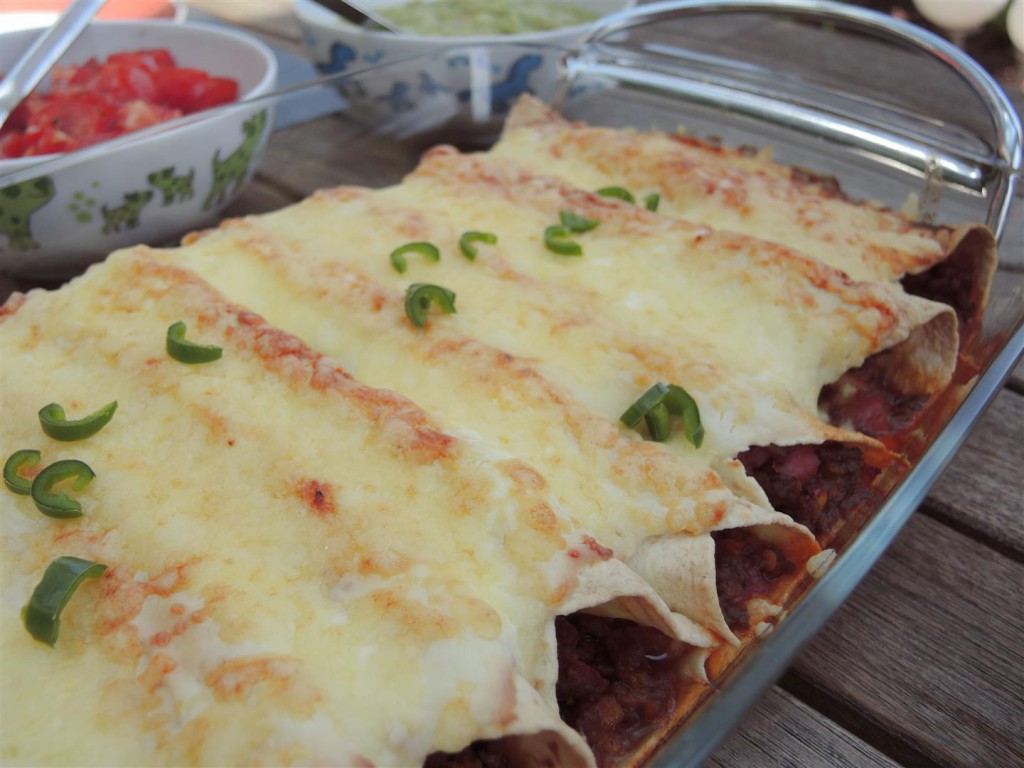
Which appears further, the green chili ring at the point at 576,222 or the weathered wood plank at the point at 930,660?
the green chili ring at the point at 576,222

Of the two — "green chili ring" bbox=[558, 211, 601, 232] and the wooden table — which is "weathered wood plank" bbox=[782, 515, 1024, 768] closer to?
the wooden table

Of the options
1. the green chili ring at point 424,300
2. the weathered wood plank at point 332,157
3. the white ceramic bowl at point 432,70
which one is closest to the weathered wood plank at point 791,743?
the green chili ring at point 424,300

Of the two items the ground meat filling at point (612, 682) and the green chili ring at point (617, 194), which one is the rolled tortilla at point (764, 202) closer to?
the green chili ring at point (617, 194)

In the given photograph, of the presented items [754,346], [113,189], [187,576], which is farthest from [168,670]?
[113,189]

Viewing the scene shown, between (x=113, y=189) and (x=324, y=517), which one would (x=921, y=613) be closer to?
(x=324, y=517)

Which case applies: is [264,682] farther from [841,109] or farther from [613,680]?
[841,109]

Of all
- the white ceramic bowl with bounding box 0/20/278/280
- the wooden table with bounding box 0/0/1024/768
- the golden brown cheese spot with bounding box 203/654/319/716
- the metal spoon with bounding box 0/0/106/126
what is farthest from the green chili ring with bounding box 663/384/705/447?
the metal spoon with bounding box 0/0/106/126

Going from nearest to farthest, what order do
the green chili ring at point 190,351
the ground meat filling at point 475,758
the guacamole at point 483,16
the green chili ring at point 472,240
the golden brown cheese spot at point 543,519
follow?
1. the ground meat filling at point 475,758
2. the golden brown cheese spot at point 543,519
3. the green chili ring at point 190,351
4. the green chili ring at point 472,240
5. the guacamole at point 483,16
